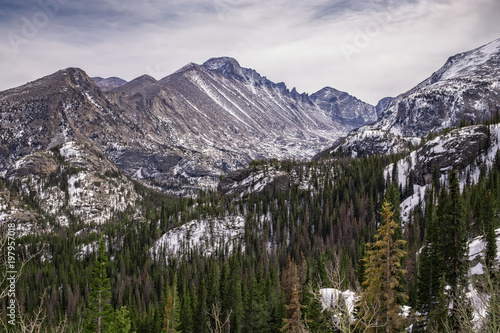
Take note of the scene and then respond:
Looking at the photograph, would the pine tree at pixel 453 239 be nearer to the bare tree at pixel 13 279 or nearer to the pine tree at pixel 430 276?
the pine tree at pixel 430 276

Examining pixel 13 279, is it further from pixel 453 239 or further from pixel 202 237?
pixel 202 237

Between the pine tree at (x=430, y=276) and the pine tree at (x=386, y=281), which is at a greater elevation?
the pine tree at (x=386, y=281)

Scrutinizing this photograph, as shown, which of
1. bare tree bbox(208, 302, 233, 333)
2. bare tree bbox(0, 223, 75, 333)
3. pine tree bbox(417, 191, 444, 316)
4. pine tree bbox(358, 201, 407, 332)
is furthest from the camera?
pine tree bbox(417, 191, 444, 316)

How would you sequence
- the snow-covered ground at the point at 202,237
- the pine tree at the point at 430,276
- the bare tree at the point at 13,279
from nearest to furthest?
1. the bare tree at the point at 13,279
2. the pine tree at the point at 430,276
3. the snow-covered ground at the point at 202,237

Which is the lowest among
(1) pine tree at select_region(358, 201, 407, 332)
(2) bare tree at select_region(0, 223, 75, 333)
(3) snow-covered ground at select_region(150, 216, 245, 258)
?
Answer: (3) snow-covered ground at select_region(150, 216, 245, 258)

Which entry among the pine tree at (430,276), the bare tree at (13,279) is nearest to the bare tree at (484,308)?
the pine tree at (430,276)

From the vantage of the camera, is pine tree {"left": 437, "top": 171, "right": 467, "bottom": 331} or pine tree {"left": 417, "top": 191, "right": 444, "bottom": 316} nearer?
pine tree {"left": 417, "top": 191, "right": 444, "bottom": 316}

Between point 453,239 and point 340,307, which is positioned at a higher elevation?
point 340,307

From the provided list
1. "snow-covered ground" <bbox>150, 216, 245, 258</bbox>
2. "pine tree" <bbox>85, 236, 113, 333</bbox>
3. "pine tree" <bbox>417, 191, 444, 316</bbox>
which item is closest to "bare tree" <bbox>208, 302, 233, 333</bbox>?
"pine tree" <bbox>85, 236, 113, 333</bbox>

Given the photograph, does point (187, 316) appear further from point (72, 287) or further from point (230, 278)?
point (72, 287)

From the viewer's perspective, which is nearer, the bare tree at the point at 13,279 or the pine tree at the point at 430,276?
the bare tree at the point at 13,279

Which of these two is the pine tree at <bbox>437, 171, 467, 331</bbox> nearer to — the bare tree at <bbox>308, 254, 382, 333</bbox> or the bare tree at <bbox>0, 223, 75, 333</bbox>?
the bare tree at <bbox>308, 254, 382, 333</bbox>

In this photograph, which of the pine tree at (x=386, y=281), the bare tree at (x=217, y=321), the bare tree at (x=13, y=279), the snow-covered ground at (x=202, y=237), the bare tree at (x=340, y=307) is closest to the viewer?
the bare tree at (x=340, y=307)

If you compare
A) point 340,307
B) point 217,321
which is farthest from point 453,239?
point 340,307
